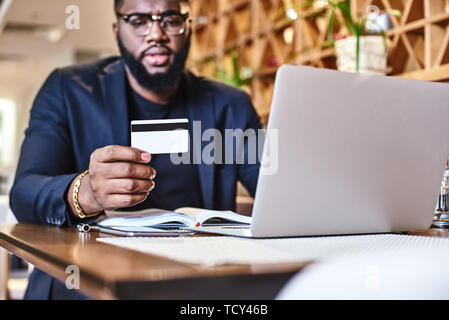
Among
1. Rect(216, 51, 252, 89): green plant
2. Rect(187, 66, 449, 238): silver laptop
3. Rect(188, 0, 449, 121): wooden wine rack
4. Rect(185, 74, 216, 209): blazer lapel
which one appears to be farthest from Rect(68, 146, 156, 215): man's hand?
Rect(216, 51, 252, 89): green plant

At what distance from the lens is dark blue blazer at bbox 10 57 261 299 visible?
1.07 meters

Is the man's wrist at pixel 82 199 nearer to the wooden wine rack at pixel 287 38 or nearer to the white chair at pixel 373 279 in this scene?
the white chair at pixel 373 279

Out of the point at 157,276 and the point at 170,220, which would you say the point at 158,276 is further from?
the point at 170,220

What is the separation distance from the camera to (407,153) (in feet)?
2.76

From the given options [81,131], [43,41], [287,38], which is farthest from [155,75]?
[43,41]

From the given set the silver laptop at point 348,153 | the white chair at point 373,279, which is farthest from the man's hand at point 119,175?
the white chair at point 373,279

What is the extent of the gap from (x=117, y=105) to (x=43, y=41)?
5923 mm
